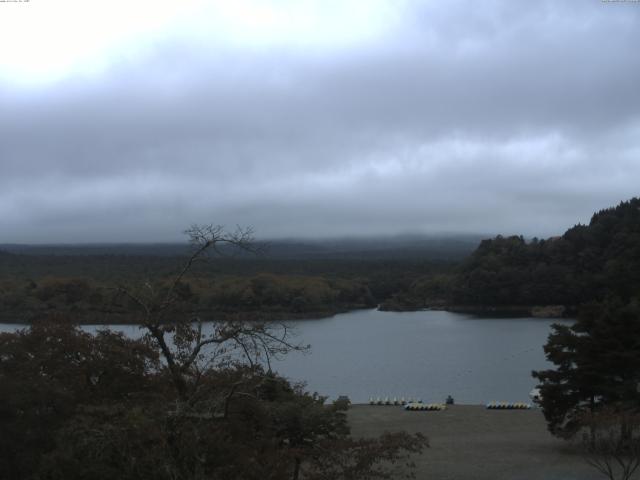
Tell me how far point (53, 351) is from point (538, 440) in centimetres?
1519

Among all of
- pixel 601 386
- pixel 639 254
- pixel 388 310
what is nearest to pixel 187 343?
pixel 601 386

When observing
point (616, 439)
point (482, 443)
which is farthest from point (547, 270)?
point (616, 439)

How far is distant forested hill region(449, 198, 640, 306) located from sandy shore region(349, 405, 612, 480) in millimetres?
53871

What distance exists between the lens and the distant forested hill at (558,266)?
81938 mm

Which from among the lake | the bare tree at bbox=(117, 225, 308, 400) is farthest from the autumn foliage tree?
the lake

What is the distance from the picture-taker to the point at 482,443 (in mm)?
21828

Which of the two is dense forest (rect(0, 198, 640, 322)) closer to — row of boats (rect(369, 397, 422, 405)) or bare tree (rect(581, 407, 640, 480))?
row of boats (rect(369, 397, 422, 405))

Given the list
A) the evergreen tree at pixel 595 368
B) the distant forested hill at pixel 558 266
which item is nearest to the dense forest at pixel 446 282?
the distant forested hill at pixel 558 266

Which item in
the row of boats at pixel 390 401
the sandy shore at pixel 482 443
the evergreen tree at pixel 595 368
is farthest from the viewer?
the row of boats at pixel 390 401

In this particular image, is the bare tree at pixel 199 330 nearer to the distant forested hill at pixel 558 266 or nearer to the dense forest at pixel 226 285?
the dense forest at pixel 226 285

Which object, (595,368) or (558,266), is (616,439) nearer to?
(595,368)

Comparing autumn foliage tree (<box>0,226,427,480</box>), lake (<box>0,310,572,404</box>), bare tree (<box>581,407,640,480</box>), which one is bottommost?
lake (<box>0,310,572,404</box>)

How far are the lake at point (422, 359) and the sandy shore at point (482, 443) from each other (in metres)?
6.64

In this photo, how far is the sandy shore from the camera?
57.6ft
